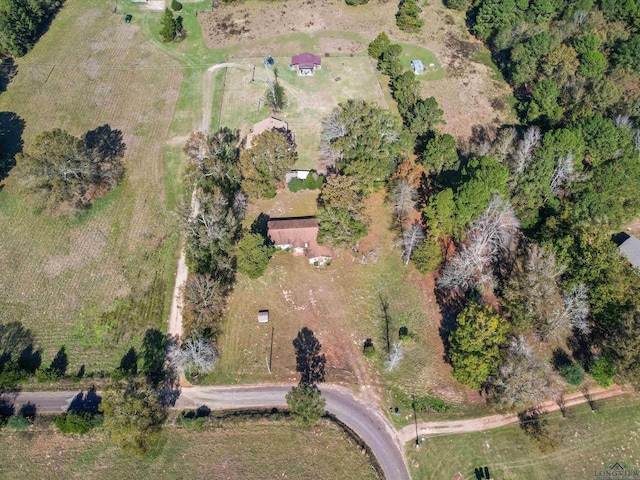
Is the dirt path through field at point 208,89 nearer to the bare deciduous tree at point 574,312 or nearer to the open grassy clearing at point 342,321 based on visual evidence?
the open grassy clearing at point 342,321

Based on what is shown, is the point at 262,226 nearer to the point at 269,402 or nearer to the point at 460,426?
the point at 269,402

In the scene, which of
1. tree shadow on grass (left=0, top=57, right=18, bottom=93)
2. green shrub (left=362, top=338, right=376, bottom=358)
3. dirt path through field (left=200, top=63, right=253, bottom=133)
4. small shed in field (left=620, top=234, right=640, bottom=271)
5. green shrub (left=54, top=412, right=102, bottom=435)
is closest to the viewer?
green shrub (left=54, top=412, right=102, bottom=435)

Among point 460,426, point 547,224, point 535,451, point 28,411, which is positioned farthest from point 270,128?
point 535,451

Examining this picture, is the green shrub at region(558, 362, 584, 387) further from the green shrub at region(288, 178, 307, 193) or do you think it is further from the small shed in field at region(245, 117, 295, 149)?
the small shed in field at region(245, 117, 295, 149)

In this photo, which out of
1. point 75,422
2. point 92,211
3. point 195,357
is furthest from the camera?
point 92,211

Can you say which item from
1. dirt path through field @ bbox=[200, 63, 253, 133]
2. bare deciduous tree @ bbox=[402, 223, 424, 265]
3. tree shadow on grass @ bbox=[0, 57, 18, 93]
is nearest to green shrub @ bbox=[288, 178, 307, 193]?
bare deciduous tree @ bbox=[402, 223, 424, 265]

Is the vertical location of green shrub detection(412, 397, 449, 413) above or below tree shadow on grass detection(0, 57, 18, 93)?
below
